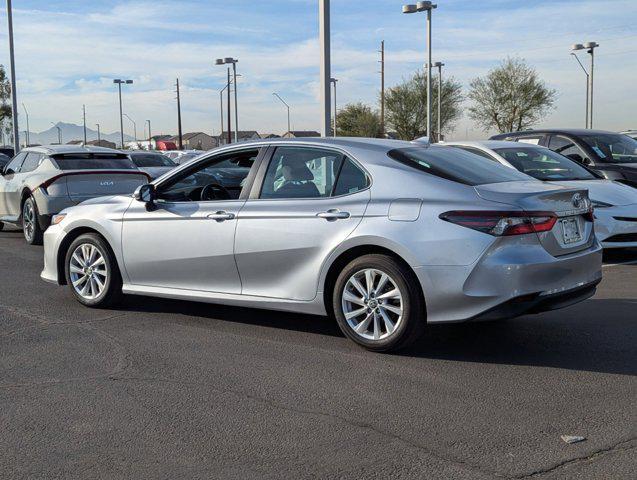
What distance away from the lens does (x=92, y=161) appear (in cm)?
1188

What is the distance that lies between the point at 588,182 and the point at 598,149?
2.23 meters

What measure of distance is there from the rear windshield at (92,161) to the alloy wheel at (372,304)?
24.1 ft

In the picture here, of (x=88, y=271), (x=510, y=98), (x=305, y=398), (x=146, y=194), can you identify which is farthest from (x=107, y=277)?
(x=510, y=98)

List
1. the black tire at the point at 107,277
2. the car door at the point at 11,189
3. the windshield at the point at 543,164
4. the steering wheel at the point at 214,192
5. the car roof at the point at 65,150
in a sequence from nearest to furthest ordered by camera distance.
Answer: the steering wheel at the point at 214,192
the black tire at the point at 107,277
the windshield at the point at 543,164
the car roof at the point at 65,150
the car door at the point at 11,189

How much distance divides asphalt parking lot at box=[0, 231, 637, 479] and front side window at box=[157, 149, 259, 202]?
1.06 m

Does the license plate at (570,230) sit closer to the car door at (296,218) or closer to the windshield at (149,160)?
the car door at (296,218)

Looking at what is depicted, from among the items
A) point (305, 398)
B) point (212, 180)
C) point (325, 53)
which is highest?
point (325, 53)

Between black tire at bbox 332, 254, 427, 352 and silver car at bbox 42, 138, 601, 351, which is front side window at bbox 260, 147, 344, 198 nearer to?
silver car at bbox 42, 138, 601, 351

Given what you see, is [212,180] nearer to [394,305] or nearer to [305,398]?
[394,305]

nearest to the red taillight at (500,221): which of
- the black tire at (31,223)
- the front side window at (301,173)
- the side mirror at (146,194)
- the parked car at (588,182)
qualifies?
the front side window at (301,173)

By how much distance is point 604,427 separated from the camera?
400 cm

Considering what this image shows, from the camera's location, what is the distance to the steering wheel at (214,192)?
6.43 m

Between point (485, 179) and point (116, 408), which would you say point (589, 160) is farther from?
point (116, 408)

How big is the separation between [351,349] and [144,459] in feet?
7.28
